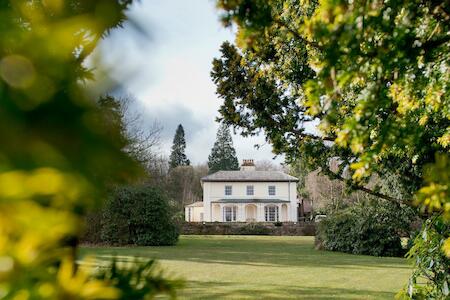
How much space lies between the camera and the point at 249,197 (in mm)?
54438

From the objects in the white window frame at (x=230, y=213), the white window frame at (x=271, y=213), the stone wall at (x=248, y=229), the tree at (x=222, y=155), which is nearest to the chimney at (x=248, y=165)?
the white window frame at (x=230, y=213)

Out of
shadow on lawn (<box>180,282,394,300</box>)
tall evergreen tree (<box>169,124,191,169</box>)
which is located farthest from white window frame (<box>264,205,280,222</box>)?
shadow on lawn (<box>180,282,394,300</box>)

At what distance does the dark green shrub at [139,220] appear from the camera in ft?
80.0

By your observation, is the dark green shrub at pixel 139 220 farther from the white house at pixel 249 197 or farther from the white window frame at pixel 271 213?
the white window frame at pixel 271 213

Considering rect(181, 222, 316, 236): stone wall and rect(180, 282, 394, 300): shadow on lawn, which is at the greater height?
rect(181, 222, 316, 236): stone wall

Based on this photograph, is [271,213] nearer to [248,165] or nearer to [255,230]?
[248,165]

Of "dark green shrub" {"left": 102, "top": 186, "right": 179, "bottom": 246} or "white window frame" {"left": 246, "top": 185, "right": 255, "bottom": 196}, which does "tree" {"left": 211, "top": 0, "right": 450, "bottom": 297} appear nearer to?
"dark green shrub" {"left": 102, "top": 186, "right": 179, "bottom": 246}

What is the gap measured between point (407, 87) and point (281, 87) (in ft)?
24.8

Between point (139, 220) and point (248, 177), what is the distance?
3115 centimetres

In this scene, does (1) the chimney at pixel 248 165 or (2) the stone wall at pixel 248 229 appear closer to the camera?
(2) the stone wall at pixel 248 229

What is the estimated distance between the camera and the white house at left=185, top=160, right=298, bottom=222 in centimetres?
5388

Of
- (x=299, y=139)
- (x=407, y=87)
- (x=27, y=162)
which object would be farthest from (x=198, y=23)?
(x=299, y=139)

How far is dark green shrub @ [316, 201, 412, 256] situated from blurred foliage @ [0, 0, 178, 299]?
19860 mm

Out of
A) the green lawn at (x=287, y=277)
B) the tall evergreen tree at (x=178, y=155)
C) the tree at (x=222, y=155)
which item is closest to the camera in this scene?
the green lawn at (x=287, y=277)
